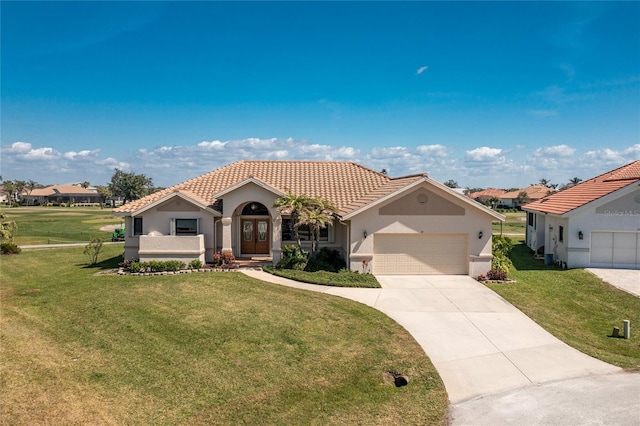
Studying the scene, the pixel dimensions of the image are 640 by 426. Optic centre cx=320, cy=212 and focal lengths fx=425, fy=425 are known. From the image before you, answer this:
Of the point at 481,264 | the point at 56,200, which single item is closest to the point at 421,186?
the point at 481,264

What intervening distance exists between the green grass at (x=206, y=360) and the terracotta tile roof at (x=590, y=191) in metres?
14.9

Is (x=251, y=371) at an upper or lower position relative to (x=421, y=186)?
lower

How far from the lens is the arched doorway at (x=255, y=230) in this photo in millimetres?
23286

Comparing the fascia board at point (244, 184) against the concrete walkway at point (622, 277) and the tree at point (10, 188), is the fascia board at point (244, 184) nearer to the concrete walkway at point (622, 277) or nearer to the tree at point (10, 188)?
the concrete walkway at point (622, 277)

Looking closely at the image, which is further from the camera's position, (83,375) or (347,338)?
(347,338)

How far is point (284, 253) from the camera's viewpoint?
21.3m

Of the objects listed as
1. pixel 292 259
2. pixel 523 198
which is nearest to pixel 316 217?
pixel 292 259

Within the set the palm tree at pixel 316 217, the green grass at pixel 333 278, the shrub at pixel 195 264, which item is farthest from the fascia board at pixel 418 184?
the shrub at pixel 195 264

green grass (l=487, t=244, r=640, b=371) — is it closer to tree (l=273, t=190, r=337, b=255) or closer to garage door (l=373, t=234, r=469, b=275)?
garage door (l=373, t=234, r=469, b=275)

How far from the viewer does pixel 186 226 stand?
21.9 m

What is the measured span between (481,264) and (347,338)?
10.5 m

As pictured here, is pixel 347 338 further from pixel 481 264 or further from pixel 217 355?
pixel 481 264

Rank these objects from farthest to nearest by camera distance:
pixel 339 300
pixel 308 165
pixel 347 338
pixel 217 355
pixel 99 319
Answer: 1. pixel 308 165
2. pixel 339 300
3. pixel 99 319
4. pixel 347 338
5. pixel 217 355

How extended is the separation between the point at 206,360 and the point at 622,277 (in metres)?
19.2
